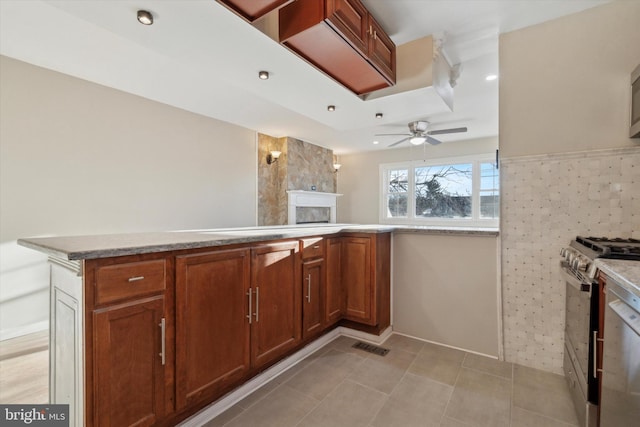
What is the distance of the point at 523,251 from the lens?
2.21 m

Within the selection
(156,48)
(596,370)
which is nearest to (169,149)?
(156,48)

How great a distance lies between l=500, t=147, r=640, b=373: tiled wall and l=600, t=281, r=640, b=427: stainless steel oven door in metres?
1.00

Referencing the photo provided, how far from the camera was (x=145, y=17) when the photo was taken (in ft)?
5.16

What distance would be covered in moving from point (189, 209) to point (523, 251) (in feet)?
13.6

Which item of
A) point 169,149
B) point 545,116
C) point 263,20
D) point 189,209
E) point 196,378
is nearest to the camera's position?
point 196,378

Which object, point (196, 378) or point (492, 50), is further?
point (492, 50)

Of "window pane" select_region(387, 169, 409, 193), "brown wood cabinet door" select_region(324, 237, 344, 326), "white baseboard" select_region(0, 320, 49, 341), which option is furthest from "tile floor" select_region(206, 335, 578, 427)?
"window pane" select_region(387, 169, 409, 193)

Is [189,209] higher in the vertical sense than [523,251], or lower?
higher

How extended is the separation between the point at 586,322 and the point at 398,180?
5.70m

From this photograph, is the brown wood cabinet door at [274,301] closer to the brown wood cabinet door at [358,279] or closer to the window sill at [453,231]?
the brown wood cabinet door at [358,279]

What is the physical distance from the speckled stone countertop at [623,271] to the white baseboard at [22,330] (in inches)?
181

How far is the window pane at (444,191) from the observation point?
20.3 feet

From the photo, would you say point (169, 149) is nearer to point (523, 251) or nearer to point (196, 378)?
point (196, 378)

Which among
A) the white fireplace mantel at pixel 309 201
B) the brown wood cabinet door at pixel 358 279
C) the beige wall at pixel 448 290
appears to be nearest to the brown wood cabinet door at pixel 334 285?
the brown wood cabinet door at pixel 358 279
